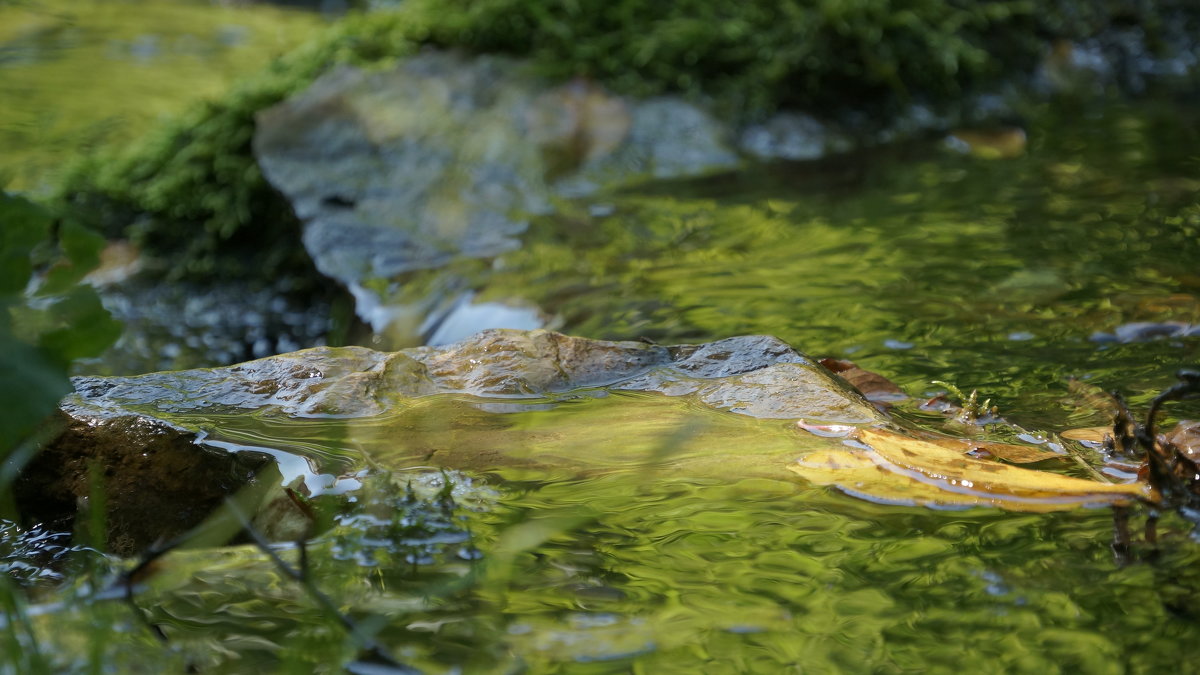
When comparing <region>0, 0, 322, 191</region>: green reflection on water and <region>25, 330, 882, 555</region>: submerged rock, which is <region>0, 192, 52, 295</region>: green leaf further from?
<region>0, 0, 322, 191</region>: green reflection on water

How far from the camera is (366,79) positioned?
4766 mm

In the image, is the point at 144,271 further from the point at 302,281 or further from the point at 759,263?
the point at 759,263

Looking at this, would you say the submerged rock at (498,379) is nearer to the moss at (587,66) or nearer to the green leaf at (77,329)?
the green leaf at (77,329)

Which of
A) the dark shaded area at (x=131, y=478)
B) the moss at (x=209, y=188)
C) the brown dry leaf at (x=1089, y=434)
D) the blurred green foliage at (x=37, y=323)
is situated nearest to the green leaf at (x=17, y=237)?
the blurred green foliage at (x=37, y=323)

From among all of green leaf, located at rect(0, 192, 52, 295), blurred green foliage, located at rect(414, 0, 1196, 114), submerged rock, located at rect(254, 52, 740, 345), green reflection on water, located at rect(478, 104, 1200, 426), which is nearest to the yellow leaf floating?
green reflection on water, located at rect(478, 104, 1200, 426)

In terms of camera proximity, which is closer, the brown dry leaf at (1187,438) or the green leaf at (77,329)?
the green leaf at (77,329)

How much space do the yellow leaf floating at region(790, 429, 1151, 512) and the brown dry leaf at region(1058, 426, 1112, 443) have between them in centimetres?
20

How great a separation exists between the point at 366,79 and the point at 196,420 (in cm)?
314

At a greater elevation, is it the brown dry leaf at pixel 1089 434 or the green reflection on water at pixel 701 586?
the green reflection on water at pixel 701 586

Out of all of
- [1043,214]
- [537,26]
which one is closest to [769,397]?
[1043,214]

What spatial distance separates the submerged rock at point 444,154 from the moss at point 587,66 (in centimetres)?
17

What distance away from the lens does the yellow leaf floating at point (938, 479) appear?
1618 mm

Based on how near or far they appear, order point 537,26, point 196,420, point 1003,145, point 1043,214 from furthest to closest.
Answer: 1. point 537,26
2. point 1003,145
3. point 1043,214
4. point 196,420

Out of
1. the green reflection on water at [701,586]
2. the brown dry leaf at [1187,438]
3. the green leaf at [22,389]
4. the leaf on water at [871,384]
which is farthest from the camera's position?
the leaf on water at [871,384]
